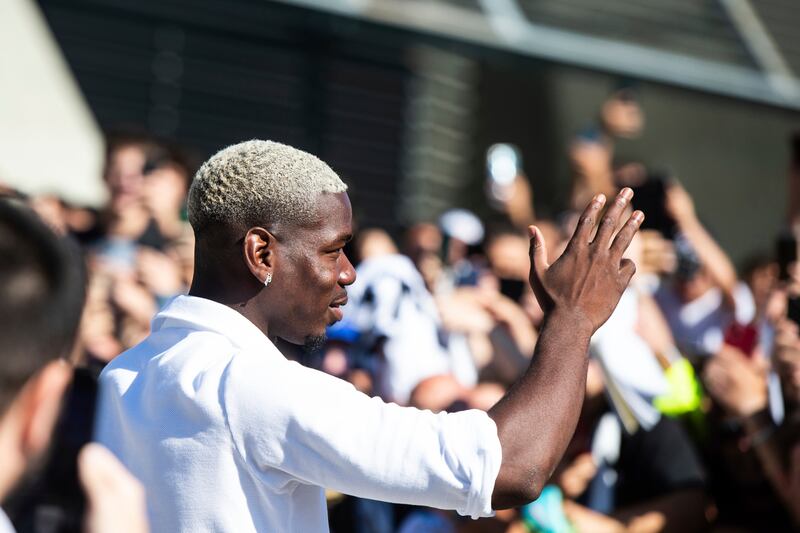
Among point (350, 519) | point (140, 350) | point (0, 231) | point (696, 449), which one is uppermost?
point (0, 231)

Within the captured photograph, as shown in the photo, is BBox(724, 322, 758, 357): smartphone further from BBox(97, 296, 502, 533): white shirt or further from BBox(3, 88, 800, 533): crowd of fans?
BBox(97, 296, 502, 533): white shirt

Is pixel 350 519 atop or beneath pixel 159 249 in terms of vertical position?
beneath

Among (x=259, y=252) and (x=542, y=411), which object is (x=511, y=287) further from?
(x=542, y=411)

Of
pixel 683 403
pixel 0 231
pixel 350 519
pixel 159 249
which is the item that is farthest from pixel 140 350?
pixel 159 249

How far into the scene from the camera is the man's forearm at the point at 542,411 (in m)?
2.15

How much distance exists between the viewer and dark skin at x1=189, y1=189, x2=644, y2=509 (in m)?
2.16

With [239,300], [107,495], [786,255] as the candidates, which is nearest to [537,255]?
[239,300]

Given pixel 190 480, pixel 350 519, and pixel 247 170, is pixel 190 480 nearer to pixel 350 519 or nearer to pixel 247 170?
pixel 247 170

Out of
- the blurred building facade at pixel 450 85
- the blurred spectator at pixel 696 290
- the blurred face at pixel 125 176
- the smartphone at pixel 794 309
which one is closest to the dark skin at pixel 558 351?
the smartphone at pixel 794 309

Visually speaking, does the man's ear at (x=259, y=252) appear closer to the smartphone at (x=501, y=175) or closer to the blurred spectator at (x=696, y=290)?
the blurred spectator at (x=696, y=290)

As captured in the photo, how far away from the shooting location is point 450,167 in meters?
10.3

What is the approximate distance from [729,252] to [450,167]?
90.4 inches

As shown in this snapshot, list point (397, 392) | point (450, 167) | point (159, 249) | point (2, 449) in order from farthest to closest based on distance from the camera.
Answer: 1. point (450, 167)
2. point (159, 249)
3. point (397, 392)
4. point (2, 449)

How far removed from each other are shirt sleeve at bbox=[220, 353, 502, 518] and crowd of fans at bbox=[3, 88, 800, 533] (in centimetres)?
222
